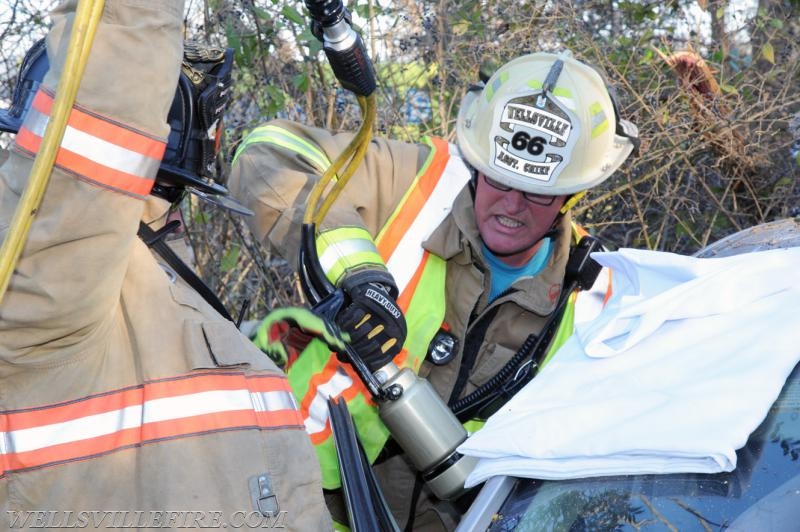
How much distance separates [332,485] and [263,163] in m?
1.15

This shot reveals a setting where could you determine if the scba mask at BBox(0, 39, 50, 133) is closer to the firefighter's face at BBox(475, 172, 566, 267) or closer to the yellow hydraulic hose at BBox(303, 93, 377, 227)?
the yellow hydraulic hose at BBox(303, 93, 377, 227)

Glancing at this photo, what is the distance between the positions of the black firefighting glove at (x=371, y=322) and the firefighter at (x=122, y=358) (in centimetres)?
54

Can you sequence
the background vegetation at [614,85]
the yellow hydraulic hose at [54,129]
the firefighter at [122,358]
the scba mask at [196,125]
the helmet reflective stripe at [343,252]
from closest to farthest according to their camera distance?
the yellow hydraulic hose at [54,129]
the firefighter at [122,358]
the scba mask at [196,125]
the helmet reflective stripe at [343,252]
the background vegetation at [614,85]

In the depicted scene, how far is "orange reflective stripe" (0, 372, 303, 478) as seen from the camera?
5.32ft

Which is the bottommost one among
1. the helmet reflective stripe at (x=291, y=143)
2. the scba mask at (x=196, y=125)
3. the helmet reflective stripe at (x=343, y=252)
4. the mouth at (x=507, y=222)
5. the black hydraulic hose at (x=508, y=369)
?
the black hydraulic hose at (x=508, y=369)

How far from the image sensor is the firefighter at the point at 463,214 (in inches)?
115

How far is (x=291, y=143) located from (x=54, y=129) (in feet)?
5.94

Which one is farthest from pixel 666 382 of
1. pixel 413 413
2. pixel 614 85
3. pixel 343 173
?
pixel 614 85

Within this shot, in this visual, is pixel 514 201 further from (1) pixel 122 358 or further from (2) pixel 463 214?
(1) pixel 122 358

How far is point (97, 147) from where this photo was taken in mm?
1432

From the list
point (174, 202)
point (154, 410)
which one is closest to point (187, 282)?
point (174, 202)

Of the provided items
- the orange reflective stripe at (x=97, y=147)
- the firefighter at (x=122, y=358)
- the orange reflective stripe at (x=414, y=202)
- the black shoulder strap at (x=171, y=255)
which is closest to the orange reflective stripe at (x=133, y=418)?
the firefighter at (x=122, y=358)

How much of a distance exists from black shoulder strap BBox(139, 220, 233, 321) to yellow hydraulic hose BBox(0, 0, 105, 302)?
625 mm

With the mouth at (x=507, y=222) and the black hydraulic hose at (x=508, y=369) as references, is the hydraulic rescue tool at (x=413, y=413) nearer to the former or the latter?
the black hydraulic hose at (x=508, y=369)
